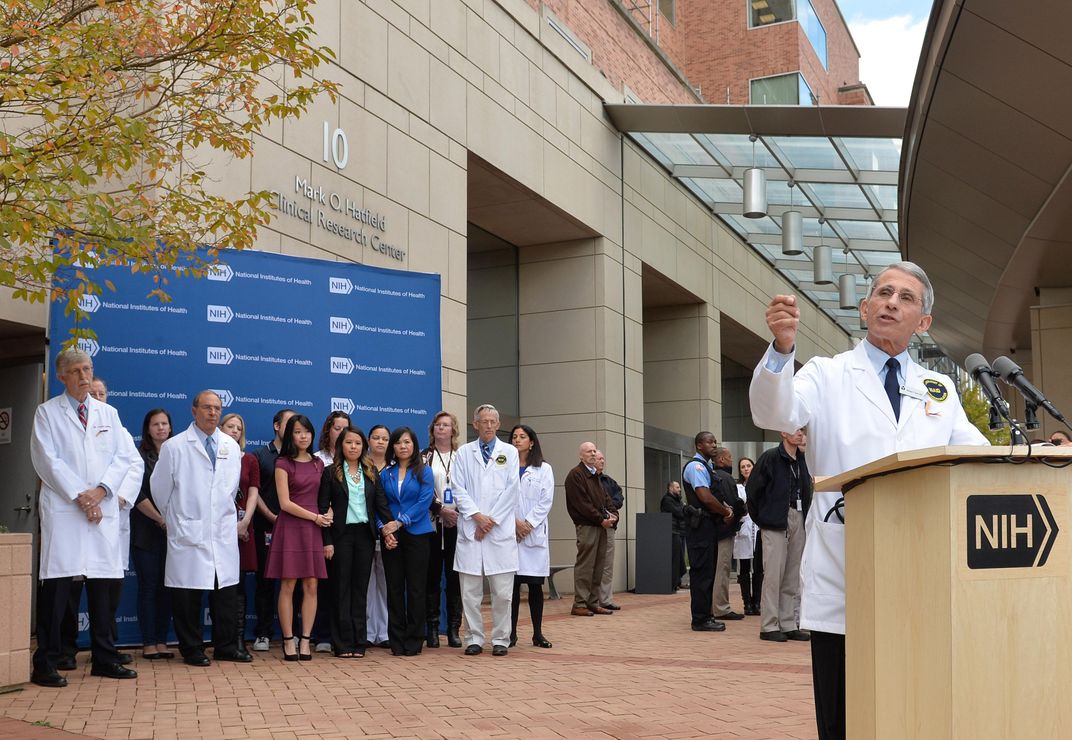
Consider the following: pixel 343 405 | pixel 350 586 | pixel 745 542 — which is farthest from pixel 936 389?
pixel 745 542

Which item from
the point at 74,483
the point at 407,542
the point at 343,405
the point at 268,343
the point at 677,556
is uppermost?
the point at 268,343

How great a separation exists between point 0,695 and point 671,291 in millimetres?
18589

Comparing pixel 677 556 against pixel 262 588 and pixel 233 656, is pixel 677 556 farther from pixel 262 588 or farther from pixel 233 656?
pixel 233 656

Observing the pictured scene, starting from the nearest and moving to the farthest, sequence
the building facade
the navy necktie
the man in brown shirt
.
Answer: the navy necktie, the building facade, the man in brown shirt

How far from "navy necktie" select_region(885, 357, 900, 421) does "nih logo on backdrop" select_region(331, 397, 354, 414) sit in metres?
7.54

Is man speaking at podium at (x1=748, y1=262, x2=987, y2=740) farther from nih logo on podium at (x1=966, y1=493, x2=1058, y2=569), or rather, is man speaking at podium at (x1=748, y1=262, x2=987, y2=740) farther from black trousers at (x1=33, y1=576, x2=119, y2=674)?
black trousers at (x1=33, y1=576, x2=119, y2=674)

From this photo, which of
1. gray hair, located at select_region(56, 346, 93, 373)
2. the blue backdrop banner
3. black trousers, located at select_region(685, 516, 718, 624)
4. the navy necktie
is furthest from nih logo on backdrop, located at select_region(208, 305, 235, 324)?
the navy necktie

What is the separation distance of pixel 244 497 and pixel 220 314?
1589 millimetres

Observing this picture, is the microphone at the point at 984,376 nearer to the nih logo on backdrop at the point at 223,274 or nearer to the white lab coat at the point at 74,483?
the white lab coat at the point at 74,483

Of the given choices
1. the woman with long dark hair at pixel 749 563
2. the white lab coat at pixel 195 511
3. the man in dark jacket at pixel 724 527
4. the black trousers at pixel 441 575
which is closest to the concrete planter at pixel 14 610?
the white lab coat at pixel 195 511

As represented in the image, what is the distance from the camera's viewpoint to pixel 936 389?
3.69 metres

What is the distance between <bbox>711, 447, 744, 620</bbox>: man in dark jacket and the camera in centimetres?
1255

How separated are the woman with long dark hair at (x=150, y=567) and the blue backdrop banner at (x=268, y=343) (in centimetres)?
20

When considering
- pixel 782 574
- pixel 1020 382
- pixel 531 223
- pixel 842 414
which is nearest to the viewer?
pixel 1020 382
